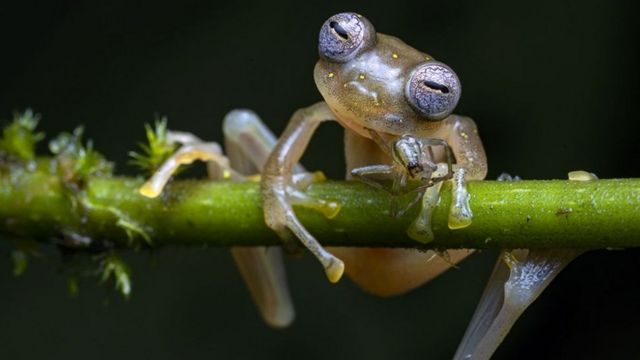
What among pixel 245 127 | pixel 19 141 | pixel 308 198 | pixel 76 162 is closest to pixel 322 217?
pixel 308 198

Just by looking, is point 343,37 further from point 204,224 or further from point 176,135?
point 176,135

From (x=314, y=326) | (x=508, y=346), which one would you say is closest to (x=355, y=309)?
(x=314, y=326)

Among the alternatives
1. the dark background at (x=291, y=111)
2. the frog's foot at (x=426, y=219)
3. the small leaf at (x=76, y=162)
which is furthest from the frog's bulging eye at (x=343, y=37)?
the dark background at (x=291, y=111)

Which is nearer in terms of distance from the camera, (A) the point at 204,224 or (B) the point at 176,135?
(A) the point at 204,224

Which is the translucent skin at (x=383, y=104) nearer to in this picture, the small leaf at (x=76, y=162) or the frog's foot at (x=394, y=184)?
the frog's foot at (x=394, y=184)

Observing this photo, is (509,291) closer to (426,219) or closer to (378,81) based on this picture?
(426,219)

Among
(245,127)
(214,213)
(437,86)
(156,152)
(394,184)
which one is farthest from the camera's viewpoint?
(245,127)

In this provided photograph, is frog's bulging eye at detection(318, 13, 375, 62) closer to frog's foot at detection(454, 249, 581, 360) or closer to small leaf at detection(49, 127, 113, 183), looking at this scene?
frog's foot at detection(454, 249, 581, 360)
